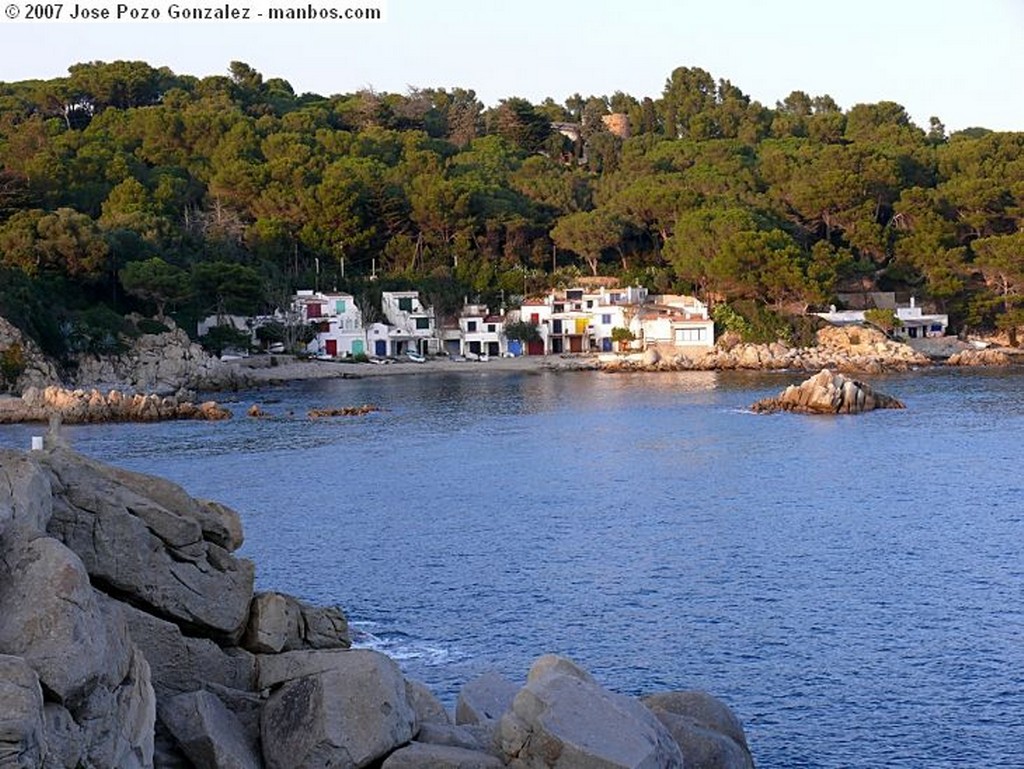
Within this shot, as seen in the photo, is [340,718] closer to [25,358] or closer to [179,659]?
[179,659]

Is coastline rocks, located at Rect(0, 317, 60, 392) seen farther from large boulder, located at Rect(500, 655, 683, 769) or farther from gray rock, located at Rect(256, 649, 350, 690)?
large boulder, located at Rect(500, 655, 683, 769)

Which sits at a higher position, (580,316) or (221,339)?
(580,316)

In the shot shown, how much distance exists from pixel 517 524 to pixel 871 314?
4865cm

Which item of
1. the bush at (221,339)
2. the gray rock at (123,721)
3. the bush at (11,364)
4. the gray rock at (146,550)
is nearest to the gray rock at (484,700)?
the gray rock at (146,550)

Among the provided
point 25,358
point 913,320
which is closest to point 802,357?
point 913,320

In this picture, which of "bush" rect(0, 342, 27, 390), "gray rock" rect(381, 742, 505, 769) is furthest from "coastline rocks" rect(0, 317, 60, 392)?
"gray rock" rect(381, 742, 505, 769)

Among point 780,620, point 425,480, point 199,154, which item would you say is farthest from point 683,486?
point 199,154

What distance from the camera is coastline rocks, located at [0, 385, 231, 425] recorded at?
48.8 m

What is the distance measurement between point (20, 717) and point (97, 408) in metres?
42.4

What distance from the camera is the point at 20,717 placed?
8211 mm

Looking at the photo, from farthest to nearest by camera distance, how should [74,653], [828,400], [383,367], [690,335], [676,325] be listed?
[676,325], [690,335], [383,367], [828,400], [74,653]

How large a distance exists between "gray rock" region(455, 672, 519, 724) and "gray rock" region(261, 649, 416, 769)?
1.35 m

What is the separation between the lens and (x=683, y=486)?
3372cm

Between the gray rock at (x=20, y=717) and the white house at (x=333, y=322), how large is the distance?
62659 millimetres
